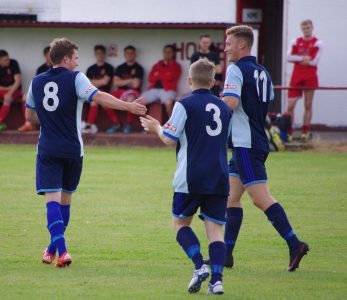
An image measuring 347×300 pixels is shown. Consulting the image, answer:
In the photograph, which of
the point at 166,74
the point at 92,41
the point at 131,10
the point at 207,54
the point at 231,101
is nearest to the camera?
the point at 231,101

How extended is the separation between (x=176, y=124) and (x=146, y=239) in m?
2.92

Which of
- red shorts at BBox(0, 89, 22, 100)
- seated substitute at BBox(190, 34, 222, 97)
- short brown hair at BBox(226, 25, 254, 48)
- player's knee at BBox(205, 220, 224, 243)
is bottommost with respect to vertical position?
red shorts at BBox(0, 89, 22, 100)

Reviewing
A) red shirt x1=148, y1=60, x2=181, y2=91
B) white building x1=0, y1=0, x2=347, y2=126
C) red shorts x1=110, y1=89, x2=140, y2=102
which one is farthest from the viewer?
white building x1=0, y1=0, x2=347, y2=126

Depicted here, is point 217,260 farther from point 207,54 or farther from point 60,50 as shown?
point 207,54

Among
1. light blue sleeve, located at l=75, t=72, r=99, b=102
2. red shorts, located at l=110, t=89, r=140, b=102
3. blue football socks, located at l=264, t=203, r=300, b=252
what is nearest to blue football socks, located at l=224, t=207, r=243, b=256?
blue football socks, located at l=264, t=203, r=300, b=252

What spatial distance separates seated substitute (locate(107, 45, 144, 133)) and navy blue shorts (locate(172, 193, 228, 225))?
13.2 meters

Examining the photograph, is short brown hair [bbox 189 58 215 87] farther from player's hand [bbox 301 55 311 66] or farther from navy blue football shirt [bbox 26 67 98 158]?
player's hand [bbox 301 55 311 66]

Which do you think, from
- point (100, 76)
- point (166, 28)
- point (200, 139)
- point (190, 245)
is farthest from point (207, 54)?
point (190, 245)

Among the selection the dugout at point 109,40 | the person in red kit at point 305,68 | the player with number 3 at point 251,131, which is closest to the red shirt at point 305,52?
the person in red kit at point 305,68

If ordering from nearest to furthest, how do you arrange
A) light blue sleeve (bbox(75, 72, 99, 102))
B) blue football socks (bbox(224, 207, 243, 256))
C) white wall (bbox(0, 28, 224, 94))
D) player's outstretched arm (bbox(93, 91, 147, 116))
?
player's outstretched arm (bbox(93, 91, 147, 116))
light blue sleeve (bbox(75, 72, 99, 102))
blue football socks (bbox(224, 207, 243, 256))
white wall (bbox(0, 28, 224, 94))

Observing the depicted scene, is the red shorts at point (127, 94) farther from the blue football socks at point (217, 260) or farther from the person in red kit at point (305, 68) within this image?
the blue football socks at point (217, 260)

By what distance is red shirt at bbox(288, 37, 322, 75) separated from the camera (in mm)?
20000

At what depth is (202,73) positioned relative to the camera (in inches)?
310

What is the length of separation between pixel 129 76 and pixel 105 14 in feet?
8.63
